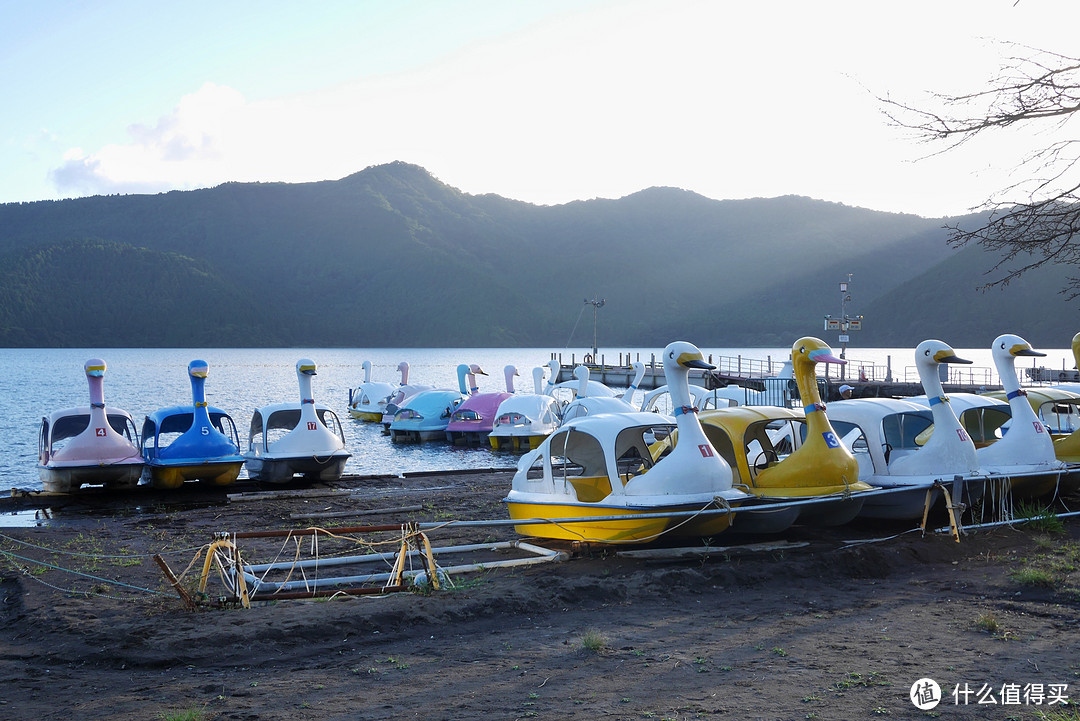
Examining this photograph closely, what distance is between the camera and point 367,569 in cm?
1052

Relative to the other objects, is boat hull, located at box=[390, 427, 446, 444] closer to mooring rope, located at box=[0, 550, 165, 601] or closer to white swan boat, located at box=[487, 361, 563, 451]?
white swan boat, located at box=[487, 361, 563, 451]

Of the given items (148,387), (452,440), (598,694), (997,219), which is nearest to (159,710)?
(598,694)

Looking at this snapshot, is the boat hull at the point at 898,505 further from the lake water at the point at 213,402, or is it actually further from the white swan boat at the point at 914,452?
the lake water at the point at 213,402

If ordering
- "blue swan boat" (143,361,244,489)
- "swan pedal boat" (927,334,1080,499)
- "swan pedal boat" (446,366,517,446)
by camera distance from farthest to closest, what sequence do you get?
1. "swan pedal boat" (446,366,517,446)
2. "blue swan boat" (143,361,244,489)
3. "swan pedal boat" (927,334,1080,499)

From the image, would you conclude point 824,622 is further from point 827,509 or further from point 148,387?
point 148,387

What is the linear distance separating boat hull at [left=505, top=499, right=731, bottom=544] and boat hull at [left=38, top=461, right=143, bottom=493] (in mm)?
12275

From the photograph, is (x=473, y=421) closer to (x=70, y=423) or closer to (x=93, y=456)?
(x=70, y=423)

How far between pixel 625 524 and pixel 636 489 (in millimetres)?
462

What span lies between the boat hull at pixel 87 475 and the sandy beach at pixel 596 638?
837cm

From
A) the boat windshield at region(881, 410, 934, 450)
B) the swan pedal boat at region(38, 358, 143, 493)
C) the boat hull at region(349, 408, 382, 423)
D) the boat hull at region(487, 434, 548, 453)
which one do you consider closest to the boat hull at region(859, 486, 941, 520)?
the boat windshield at region(881, 410, 934, 450)

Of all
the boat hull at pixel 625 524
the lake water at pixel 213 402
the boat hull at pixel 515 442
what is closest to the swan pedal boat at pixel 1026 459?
the boat hull at pixel 625 524

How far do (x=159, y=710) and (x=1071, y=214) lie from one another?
274 inches

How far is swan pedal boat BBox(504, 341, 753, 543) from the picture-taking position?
1060cm

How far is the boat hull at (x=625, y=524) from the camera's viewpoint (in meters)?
10.5
